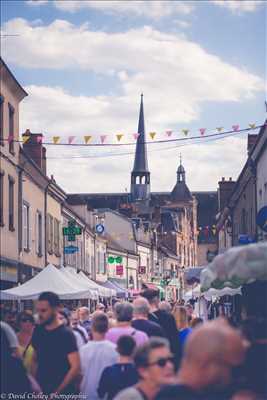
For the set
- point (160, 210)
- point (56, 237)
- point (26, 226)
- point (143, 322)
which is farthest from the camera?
A: point (160, 210)

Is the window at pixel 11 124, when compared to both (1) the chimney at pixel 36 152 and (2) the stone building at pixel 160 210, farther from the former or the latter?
(2) the stone building at pixel 160 210

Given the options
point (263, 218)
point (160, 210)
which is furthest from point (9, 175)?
point (160, 210)

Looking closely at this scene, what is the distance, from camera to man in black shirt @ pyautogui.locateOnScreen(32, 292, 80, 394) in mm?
8891

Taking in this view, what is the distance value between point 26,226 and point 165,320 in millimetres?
19197

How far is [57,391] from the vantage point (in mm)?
8992

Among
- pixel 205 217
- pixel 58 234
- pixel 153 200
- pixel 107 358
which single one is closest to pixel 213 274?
pixel 107 358

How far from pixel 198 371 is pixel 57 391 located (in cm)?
526

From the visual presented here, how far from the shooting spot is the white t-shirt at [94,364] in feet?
29.6

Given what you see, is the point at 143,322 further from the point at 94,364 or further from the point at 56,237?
the point at 56,237

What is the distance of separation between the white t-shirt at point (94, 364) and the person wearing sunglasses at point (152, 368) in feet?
9.24

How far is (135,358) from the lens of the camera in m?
6.29

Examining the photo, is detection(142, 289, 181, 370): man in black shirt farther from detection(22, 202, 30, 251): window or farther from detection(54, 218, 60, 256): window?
detection(54, 218, 60, 256): window

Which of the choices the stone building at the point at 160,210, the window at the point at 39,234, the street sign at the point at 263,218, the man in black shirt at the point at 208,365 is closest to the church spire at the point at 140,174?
the stone building at the point at 160,210

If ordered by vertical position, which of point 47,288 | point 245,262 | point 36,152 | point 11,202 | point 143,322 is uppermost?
point 36,152
